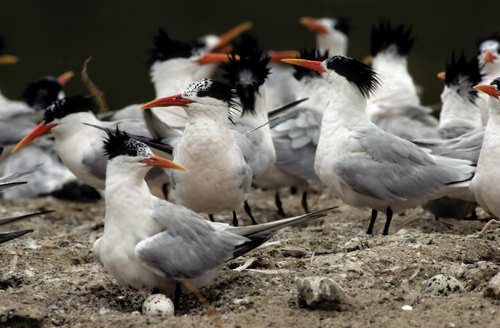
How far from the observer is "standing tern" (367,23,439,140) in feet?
21.2

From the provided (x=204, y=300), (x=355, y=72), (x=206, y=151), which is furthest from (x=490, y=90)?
(x=204, y=300)

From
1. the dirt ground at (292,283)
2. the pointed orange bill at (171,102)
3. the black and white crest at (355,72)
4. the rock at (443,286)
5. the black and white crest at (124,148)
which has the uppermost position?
the black and white crest at (355,72)

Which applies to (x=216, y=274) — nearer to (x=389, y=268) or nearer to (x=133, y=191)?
(x=133, y=191)

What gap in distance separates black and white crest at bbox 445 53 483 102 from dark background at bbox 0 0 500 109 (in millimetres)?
5554

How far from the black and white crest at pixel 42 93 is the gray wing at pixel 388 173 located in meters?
4.06

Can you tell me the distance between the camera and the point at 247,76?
229 inches

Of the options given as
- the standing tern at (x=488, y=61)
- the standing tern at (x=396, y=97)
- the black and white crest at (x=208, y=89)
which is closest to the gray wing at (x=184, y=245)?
the black and white crest at (x=208, y=89)

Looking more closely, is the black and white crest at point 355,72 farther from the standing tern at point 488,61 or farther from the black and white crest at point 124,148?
the standing tern at point 488,61

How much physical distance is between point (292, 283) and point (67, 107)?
112 inches

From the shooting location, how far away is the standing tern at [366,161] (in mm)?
4711

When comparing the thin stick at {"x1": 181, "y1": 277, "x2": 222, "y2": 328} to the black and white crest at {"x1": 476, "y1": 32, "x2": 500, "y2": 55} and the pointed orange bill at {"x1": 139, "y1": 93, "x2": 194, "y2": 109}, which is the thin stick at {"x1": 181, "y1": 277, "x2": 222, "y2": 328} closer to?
the pointed orange bill at {"x1": 139, "y1": 93, "x2": 194, "y2": 109}

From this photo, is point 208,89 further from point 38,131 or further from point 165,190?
point 165,190

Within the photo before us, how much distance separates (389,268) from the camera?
391 cm

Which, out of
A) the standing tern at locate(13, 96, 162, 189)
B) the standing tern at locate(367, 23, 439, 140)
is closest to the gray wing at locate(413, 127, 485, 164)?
the standing tern at locate(367, 23, 439, 140)
